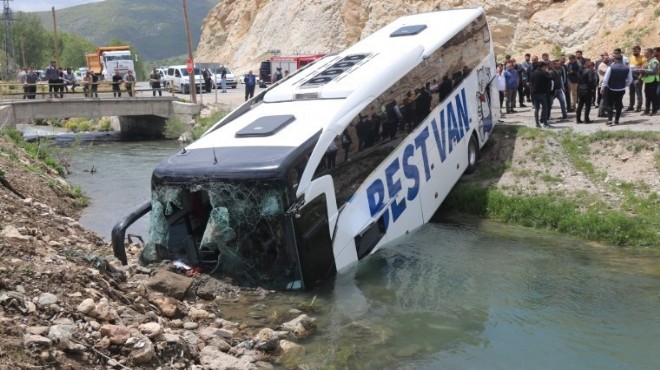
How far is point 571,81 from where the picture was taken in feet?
61.5

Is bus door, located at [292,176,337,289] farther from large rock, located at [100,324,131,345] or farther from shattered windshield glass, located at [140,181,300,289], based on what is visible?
large rock, located at [100,324,131,345]

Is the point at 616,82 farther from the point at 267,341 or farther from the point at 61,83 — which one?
the point at 61,83

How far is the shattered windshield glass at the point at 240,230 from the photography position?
994 centimetres

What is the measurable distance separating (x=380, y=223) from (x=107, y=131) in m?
33.4

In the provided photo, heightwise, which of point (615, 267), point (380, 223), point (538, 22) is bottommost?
point (615, 267)

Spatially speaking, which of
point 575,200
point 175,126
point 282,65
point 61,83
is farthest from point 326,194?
point 282,65

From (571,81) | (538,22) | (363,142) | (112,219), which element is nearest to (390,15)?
(538,22)

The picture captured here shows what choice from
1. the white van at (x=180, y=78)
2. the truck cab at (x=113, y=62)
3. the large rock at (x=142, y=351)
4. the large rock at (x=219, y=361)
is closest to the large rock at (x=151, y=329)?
the large rock at (x=142, y=351)

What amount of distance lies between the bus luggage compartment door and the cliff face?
20.4m

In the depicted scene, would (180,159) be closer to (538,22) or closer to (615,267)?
(615,267)

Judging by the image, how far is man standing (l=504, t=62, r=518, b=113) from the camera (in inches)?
797

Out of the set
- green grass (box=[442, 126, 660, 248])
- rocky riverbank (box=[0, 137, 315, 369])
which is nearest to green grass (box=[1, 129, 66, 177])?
rocky riverbank (box=[0, 137, 315, 369])

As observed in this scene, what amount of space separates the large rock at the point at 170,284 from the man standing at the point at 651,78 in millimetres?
12304

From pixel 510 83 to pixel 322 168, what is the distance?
11.2m
